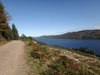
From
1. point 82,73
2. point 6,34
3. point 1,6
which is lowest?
point 82,73

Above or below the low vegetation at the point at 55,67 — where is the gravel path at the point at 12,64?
above

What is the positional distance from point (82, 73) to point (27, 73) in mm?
3554

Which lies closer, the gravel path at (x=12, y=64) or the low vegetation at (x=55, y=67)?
the gravel path at (x=12, y=64)

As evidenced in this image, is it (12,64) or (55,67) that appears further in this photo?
(12,64)

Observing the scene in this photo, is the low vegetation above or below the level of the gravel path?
below

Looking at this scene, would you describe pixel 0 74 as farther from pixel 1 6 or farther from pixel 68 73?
pixel 1 6

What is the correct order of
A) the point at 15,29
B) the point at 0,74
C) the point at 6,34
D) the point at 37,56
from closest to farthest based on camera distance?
the point at 0,74, the point at 37,56, the point at 6,34, the point at 15,29

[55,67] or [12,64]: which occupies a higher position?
[12,64]

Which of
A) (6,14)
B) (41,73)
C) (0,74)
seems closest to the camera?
(0,74)

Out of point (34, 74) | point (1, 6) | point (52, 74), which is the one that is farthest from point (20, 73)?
A: point (1, 6)

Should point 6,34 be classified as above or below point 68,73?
above

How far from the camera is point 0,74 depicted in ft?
14.4

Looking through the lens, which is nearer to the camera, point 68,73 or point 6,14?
point 68,73

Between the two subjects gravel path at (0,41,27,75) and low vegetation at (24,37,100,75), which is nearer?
gravel path at (0,41,27,75)
